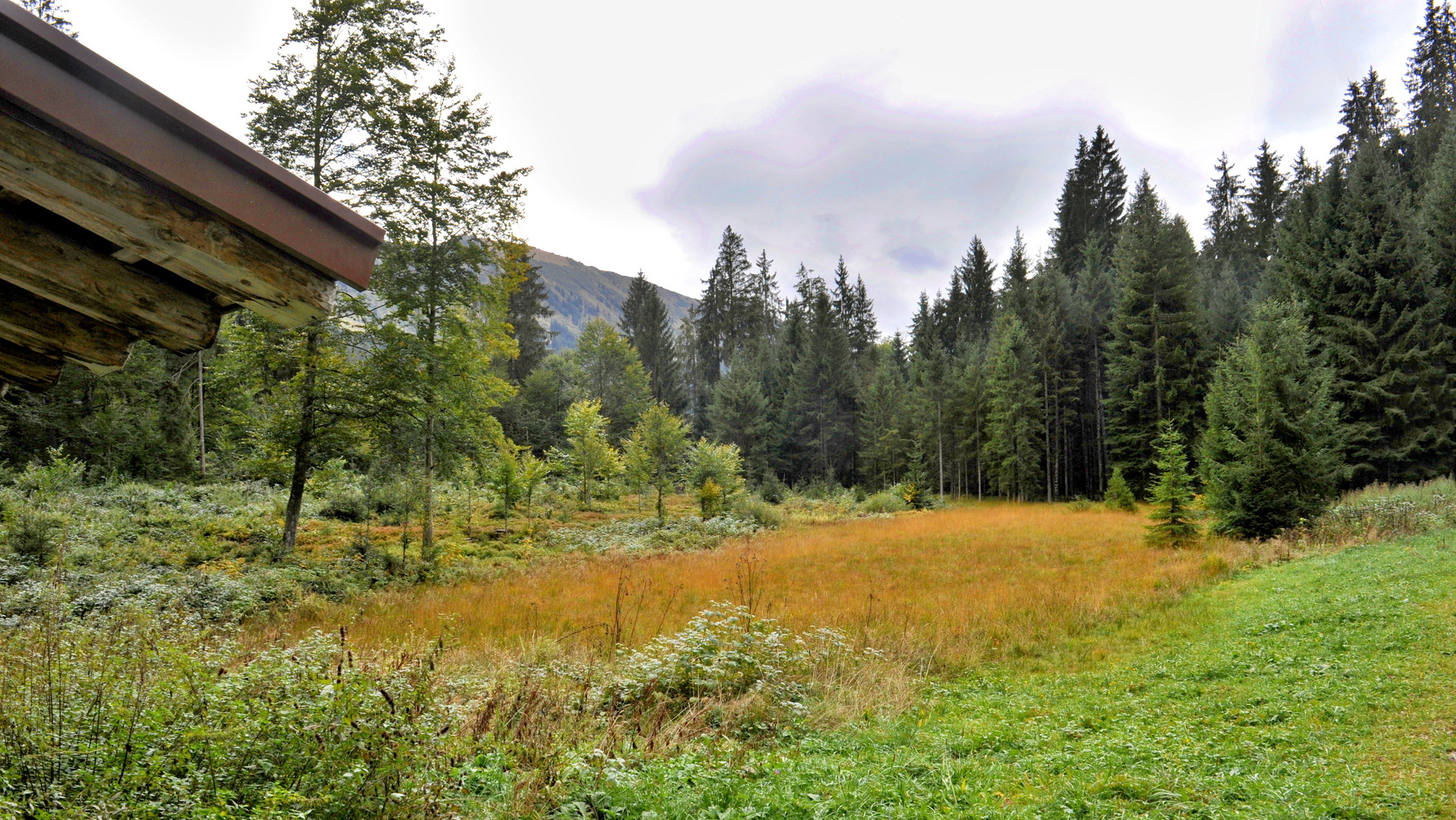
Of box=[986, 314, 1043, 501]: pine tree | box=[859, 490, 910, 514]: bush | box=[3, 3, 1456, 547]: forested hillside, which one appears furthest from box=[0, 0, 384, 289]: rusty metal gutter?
box=[986, 314, 1043, 501]: pine tree

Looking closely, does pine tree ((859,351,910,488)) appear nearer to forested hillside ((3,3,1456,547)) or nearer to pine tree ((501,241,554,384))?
forested hillside ((3,3,1456,547))

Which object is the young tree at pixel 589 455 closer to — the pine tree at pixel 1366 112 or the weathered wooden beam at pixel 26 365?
the weathered wooden beam at pixel 26 365

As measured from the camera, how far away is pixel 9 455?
19.2 m

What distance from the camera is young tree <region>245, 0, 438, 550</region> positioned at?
40.5ft

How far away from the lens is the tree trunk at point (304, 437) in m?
12.5

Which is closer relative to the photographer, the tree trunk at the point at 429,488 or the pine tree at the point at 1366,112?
the tree trunk at the point at 429,488

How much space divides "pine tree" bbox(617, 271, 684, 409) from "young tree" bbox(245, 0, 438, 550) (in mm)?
34933

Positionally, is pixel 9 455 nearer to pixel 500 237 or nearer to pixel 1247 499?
pixel 500 237

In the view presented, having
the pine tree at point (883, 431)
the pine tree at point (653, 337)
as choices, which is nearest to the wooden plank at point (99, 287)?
the pine tree at point (883, 431)

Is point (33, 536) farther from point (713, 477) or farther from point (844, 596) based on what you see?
point (713, 477)

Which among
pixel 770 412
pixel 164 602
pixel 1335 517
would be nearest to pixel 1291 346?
pixel 1335 517

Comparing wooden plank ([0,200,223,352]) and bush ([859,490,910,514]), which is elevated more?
wooden plank ([0,200,223,352])

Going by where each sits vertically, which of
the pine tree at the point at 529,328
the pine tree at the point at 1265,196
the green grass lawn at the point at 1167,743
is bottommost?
the green grass lawn at the point at 1167,743

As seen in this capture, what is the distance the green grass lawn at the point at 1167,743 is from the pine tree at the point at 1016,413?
27690mm
